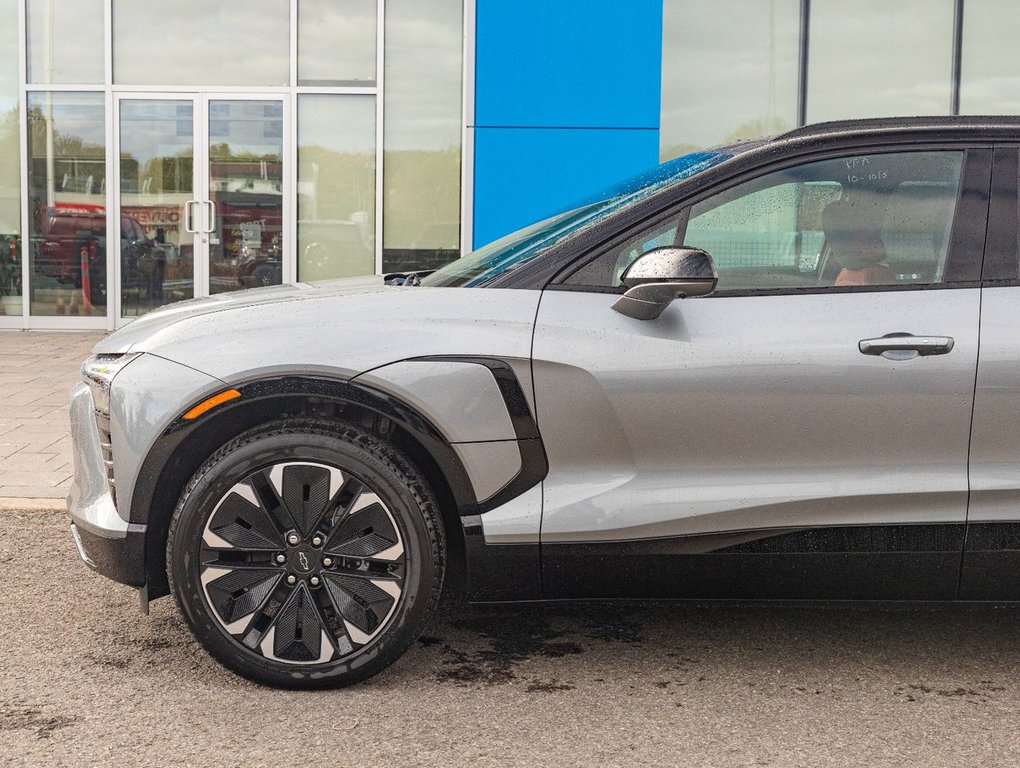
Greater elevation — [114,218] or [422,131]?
[422,131]

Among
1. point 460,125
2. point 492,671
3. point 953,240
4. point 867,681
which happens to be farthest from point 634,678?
point 460,125

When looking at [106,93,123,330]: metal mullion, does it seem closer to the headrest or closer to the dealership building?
the dealership building

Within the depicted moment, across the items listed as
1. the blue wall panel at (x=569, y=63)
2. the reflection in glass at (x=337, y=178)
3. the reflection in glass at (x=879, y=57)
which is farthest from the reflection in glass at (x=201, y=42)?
the reflection in glass at (x=879, y=57)

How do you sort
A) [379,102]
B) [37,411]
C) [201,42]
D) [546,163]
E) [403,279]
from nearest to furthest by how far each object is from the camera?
1. [403,279]
2. [37,411]
3. [546,163]
4. [379,102]
5. [201,42]

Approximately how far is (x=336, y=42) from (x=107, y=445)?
1054 cm

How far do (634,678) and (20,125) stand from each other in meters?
12.3

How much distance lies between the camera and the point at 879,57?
42.5 feet

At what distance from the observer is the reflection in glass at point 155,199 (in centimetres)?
1348

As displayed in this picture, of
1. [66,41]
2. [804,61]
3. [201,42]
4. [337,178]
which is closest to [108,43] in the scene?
[66,41]

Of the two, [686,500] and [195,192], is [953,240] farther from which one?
[195,192]

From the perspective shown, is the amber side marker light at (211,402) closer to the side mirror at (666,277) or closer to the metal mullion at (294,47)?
the side mirror at (666,277)

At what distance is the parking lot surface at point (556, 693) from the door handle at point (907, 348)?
753 millimetres

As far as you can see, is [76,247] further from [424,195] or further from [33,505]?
[33,505]

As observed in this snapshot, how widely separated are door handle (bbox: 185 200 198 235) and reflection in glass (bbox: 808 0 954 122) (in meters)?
6.83
